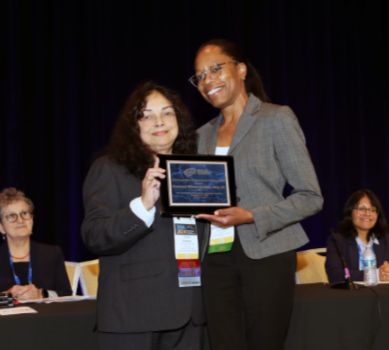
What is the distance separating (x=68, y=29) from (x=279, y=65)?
2.63 meters

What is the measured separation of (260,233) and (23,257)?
2305 millimetres

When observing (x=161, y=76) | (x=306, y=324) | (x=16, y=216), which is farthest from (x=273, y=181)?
(x=161, y=76)

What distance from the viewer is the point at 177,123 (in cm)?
222

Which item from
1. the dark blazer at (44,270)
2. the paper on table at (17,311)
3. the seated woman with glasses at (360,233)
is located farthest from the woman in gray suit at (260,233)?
the seated woman with glasses at (360,233)

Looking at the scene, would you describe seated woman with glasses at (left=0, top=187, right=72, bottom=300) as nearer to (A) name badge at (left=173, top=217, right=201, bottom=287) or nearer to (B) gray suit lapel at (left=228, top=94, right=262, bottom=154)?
(A) name badge at (left=173, top=217, right=201, bottom=287)

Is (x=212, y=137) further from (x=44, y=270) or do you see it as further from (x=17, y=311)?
(x=44, y=270)

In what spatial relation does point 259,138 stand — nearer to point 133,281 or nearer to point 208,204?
point 208,204

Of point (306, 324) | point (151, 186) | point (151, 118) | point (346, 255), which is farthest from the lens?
point (346, 255)

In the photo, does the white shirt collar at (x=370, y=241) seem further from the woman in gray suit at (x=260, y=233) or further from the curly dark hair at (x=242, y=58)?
the woman in gray suit at (x=260, y=233)

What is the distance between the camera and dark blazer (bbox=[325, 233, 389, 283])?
397cm

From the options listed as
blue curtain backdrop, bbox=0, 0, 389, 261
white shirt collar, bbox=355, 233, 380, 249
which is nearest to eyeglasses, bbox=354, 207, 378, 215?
white shirt collar, bbox=355, 233, 380, 249

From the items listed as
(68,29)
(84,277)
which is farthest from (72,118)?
(84,277)

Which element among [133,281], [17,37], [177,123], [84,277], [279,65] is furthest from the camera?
[279,65]

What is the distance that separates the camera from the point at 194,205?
193cm
